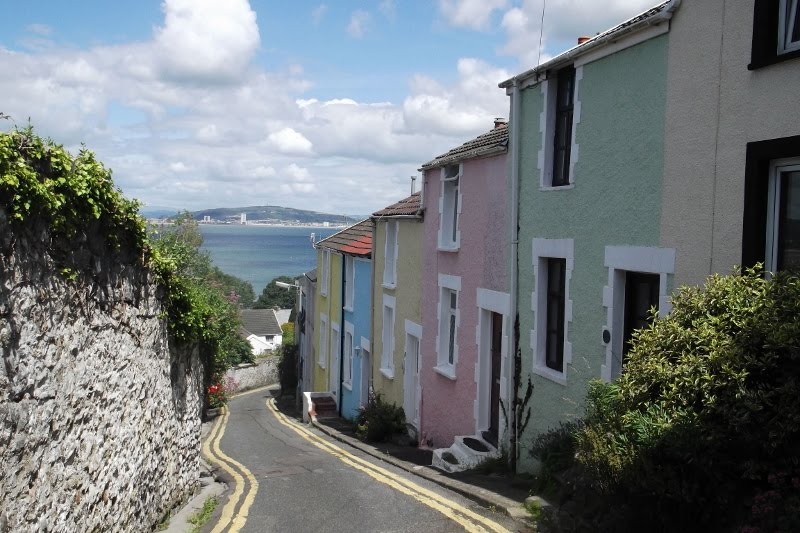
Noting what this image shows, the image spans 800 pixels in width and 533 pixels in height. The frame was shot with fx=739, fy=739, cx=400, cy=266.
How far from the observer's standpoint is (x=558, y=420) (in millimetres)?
10789

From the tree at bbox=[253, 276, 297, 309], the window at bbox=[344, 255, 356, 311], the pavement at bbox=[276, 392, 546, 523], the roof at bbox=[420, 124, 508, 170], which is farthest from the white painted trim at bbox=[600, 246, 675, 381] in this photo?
the tree at bbox=[253, 276, 297, 309]

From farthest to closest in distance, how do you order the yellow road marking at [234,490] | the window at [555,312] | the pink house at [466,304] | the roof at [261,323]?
the roof at [261,323]
the pink house at [466,304]
the window at [555,312]
the yellow road marking at [234,490]

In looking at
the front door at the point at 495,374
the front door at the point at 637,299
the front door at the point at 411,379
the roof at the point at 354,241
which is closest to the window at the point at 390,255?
the roof at the point at 354,241

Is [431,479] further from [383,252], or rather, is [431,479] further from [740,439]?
[383,252]

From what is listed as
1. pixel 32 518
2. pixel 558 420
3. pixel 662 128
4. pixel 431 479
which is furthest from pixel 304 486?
pixel 662 128

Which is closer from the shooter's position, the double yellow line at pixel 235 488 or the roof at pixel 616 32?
the roof at pixel 616 32

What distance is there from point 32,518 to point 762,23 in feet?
25.4

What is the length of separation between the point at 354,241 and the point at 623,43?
16.9m

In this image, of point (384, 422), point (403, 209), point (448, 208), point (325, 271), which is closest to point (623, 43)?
point (448, 208)

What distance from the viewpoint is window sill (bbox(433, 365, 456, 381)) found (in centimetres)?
1512

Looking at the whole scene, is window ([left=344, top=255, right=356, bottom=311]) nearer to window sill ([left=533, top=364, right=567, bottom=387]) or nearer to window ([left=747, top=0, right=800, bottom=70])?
window sill ([left=533, top=364, right=567, bottom=387])

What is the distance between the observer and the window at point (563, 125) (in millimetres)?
11094

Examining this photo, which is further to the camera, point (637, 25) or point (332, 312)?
point (332, 312)

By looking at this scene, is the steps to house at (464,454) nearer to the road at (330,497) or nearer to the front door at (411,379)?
the road at (330,497)
